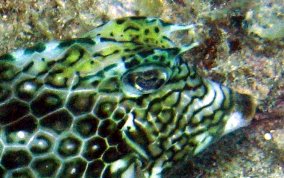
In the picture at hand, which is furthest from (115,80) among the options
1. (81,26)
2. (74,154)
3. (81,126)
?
(81,26)

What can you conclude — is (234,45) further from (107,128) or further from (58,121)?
(58,121)

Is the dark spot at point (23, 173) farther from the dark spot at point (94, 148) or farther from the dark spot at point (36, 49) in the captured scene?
the dark spot at point (36, 49)

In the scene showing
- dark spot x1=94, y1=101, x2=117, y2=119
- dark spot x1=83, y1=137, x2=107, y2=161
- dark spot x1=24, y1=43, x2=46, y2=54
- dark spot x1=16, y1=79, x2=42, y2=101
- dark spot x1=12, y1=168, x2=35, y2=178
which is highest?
dark spot x1=24, y1=43, x2=46, y2=54

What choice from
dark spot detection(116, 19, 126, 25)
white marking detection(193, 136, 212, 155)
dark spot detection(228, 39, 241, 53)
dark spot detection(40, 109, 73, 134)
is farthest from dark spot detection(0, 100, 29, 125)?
dark spot detection(228, 39, 241, 53)

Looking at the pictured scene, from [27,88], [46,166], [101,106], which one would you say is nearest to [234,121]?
[101,106]

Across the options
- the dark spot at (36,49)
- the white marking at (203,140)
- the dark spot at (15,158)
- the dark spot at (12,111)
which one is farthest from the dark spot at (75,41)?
the white marking at (203,140)

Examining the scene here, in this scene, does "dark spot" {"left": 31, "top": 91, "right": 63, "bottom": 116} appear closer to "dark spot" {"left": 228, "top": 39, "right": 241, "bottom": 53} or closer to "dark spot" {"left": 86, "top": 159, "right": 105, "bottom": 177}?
"dark spot" {"left": 86, "top": 159, "right": 105, "bottom": 177}
